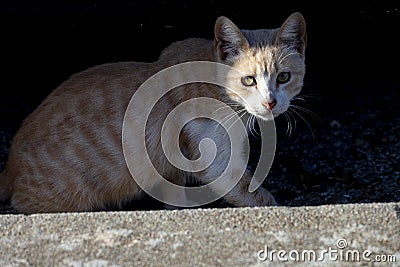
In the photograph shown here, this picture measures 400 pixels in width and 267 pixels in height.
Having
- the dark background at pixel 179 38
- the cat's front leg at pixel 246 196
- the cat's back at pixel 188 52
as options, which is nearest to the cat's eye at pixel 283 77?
the cat's back at pixel 188 52

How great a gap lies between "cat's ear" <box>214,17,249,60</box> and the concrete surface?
92 cm

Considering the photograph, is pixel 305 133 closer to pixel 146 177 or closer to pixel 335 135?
pixel 335 135

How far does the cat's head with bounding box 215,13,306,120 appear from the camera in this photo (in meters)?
2.96

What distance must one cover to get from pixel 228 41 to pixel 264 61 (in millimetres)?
181

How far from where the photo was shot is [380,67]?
468 centimetres

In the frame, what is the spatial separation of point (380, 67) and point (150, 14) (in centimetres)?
158

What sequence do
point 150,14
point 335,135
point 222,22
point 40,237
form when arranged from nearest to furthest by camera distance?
point 40,237 < point 222,22 < point 335,135 < point 150,14

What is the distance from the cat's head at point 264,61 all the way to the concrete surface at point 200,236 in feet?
2.40

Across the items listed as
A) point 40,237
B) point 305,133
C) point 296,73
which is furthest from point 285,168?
point 40,237

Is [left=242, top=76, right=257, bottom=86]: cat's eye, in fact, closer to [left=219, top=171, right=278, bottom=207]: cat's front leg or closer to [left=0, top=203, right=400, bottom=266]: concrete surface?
[left=219, top=171, right=278, bottom=207]: cat's front leg

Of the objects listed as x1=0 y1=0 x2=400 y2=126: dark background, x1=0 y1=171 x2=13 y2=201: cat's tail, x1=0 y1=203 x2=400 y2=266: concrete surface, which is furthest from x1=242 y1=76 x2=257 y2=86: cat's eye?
x1=0 y1=0 x2=400 y2=126: dark background

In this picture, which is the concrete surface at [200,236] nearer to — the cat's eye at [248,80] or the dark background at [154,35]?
the cat's eye at [248,80]

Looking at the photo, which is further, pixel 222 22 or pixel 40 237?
pixel 222 22

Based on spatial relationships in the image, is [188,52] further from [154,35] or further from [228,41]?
[154,35]
